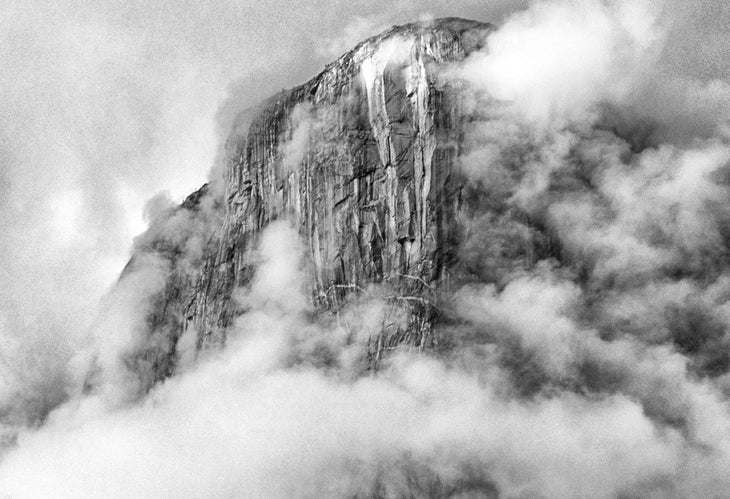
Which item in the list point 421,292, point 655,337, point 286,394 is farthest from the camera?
point 286,394

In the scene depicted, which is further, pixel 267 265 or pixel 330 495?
pixel 267 265

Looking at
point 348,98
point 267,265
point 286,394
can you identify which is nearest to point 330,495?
point 286,394

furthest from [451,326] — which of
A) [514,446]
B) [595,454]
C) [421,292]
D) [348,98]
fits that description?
[348,98]

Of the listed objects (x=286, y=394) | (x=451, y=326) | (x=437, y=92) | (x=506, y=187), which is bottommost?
(x=286, y=394)

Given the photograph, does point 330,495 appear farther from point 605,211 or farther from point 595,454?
point 605,211

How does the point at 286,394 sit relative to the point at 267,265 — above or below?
below

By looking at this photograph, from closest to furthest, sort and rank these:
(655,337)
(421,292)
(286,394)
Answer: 1. (421,292)
2. (655,337)
3. (286,394)
